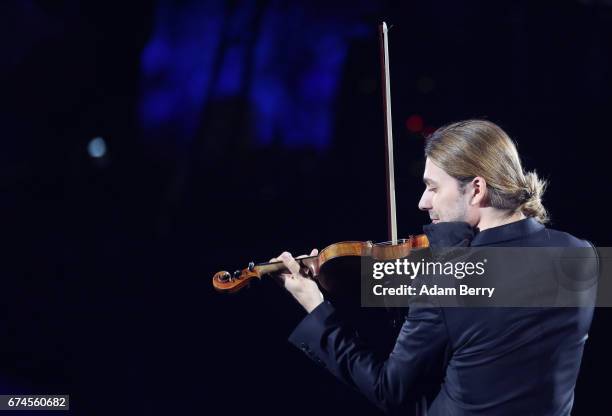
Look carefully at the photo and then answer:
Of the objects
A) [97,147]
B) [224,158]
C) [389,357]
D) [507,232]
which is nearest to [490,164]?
[507,232]

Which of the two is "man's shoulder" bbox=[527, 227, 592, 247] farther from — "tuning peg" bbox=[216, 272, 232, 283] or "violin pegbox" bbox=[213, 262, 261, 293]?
"tuning peg" bbox=[216, 272, 232, 283]

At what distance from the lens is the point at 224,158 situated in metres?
3.61

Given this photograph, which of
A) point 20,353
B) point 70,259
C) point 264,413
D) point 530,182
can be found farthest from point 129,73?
point 530,182

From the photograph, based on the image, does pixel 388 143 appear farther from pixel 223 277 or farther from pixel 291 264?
pixel 223 277

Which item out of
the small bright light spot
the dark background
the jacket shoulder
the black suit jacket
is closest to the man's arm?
the black suit jacket

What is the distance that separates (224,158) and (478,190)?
251cm

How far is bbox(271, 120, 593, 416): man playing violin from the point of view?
1177 mm

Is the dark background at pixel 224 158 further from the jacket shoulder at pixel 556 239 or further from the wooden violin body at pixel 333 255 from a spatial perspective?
the jacket shoulder at pixel 556 239

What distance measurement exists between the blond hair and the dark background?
1745 mm

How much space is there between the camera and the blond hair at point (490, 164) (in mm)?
1304

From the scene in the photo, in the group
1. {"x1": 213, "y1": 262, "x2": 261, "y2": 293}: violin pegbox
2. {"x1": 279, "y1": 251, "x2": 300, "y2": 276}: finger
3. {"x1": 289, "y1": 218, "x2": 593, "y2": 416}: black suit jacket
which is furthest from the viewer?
{"x1": 213, "y1": 262, "x2": 261, "y2": 293}: violin pegbox

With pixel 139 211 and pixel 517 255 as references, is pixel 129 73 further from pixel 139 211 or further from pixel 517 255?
pixel 517 255

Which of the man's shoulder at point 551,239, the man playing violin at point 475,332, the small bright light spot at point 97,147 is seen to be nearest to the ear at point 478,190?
the man playing violin at point 475,332

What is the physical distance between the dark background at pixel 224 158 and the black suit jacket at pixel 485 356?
1.58 metres
